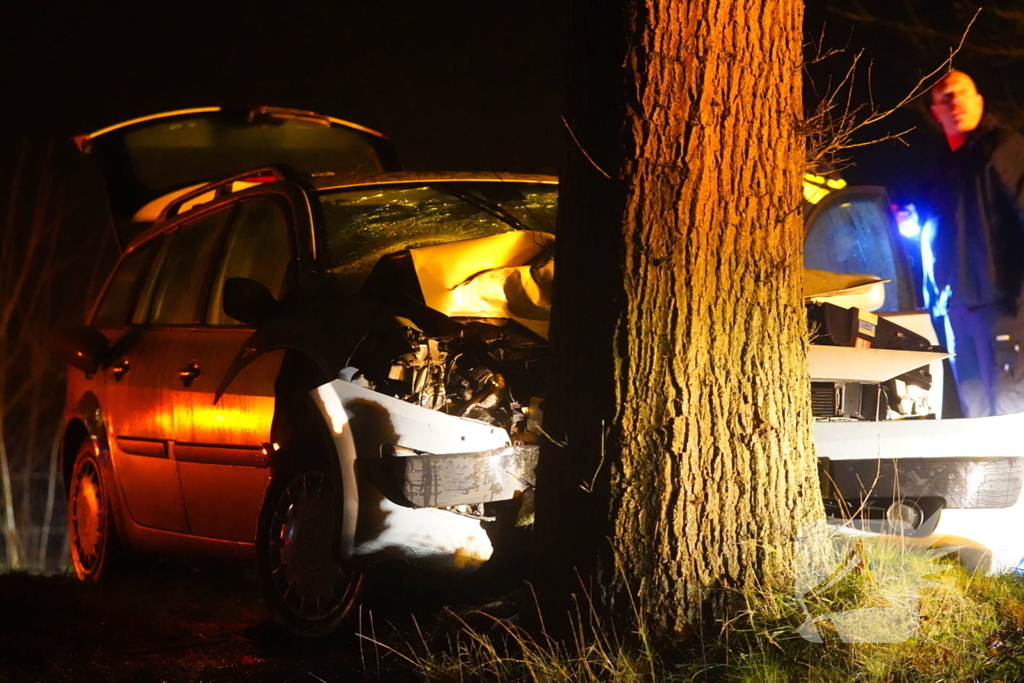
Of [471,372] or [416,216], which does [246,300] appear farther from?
[416,216]

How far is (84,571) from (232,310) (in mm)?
2579

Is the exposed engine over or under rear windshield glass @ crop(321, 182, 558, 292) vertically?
under

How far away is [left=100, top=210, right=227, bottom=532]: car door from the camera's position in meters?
5.89

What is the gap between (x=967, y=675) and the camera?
3436mm

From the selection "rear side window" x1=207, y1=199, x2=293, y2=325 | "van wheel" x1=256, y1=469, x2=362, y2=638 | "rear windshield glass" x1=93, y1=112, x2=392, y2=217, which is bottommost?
"van wheel" x1=256, y1=469, x2=362, y2=638

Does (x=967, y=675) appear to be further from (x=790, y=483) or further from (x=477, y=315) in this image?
(x=477, y=315)

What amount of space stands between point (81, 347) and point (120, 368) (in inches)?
14.7

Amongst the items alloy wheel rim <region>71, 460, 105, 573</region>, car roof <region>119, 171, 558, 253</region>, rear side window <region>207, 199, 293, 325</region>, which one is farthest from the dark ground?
car roof <region>119, 171, 558, 253</region>

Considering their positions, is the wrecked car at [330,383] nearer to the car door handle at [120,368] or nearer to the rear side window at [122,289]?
the car door handle at [120,368]

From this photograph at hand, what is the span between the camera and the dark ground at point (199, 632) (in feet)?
14.5

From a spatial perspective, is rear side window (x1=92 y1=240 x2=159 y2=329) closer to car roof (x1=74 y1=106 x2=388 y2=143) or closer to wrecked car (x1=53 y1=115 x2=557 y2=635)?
wrecked car (x1=53 y1=115 x2=557 y2=635)

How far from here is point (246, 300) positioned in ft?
16.3

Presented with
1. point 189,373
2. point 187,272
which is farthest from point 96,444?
point 189,373

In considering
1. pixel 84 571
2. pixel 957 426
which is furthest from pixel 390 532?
pixel 84 571
